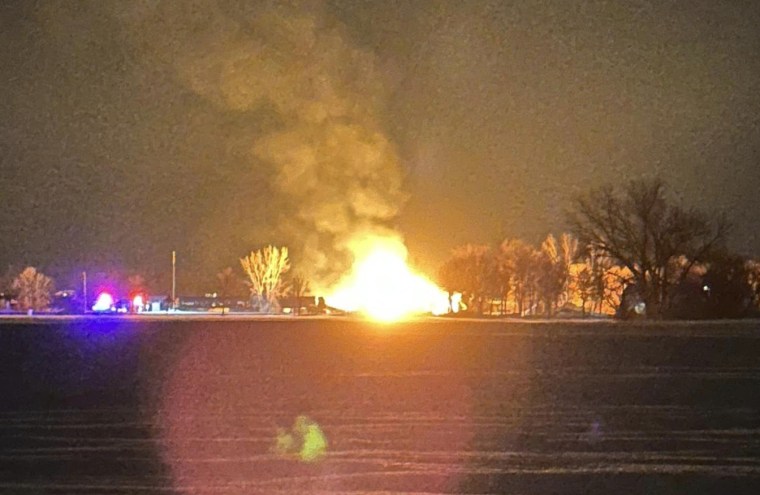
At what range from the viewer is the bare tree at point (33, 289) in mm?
124069

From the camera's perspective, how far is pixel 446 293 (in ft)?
327

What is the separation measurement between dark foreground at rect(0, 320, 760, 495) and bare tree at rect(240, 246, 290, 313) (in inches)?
3229

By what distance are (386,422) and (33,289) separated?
126 m

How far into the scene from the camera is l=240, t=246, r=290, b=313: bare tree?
365ft

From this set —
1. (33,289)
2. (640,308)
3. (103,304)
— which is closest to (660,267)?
(640,308)

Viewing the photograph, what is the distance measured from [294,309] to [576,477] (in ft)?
279

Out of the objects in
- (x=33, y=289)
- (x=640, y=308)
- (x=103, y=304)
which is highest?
(x=33, y=289)

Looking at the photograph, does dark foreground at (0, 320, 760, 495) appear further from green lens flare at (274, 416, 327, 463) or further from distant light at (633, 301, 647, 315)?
distant light at (633, 301, 647, 315)

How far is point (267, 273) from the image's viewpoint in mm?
Answer: 115000

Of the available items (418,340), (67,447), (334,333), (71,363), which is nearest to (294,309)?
(334,333)

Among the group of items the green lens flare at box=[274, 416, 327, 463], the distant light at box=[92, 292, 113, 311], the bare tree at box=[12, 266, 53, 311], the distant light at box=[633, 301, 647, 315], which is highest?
the bare tree at box=[12, 266, 53, 311]

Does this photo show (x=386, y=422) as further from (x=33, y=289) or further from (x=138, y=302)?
(x=33, y=289)

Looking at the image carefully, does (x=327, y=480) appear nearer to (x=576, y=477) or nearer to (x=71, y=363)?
(x=576, y=477)

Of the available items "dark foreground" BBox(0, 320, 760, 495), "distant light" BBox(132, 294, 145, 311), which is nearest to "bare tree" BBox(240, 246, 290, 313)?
"distant light" BBox(132, 294, 145, 311)
